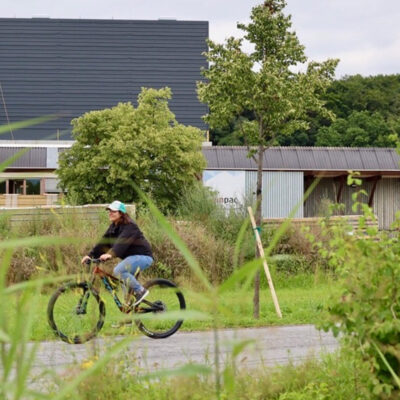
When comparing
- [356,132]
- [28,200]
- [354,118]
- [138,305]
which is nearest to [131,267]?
[138,305]

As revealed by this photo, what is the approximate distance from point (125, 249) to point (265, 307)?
5138mm

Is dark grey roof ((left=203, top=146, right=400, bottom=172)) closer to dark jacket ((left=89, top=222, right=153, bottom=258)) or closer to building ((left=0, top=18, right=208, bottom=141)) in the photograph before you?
dark jacket ((left=89, top=222, right=153, bottom=258))

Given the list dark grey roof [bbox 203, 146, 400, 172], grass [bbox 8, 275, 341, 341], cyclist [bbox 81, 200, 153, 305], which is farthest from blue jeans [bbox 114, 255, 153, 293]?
dark grey roof [bbox 203, 146, 400, 172]

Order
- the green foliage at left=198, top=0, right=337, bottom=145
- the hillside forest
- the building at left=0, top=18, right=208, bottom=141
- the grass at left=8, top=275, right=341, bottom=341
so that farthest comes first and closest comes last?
the building at left=0, top=18, right=208, bottom=141 < the hillside forest < the green foliage at left=198, top=0, right=337, bottom=145 < the grass at left=8, top=275, right=341, bottom=341

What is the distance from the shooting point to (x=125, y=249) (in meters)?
10.9

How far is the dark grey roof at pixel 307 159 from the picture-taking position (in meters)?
39.1

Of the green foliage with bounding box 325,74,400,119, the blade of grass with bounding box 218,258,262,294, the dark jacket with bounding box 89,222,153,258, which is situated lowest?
the blade of grass with bounding box 218,258,262,294

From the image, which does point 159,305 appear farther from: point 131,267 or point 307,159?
point 307,159

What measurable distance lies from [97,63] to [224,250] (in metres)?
61.2

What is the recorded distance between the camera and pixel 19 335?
222 cm

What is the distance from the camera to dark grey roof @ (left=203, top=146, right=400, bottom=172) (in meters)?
39.1

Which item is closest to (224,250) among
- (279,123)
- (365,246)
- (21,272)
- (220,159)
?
(21,272)

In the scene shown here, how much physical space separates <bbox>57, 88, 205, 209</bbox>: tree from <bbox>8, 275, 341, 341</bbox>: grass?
13.4 m

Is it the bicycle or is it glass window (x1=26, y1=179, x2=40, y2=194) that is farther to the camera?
glass window (x1=26, y1=179, x2=40, y2=194)
